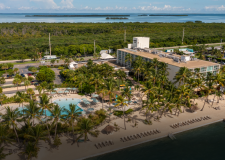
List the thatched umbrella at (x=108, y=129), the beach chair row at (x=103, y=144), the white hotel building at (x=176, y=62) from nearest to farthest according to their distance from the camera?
the beach chair row at (x=103, y=144) → the thatched umbrella at (x=108, y=129) → the white hotel building at (x=176, y=62)

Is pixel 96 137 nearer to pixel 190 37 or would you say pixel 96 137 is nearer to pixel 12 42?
pixel 12 42

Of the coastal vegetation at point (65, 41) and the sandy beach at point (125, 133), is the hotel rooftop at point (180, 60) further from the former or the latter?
the coastal vegetation at point (65, 41)

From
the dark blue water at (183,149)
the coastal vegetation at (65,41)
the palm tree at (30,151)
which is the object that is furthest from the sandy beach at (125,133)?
the coastal vegetation at (65,41)

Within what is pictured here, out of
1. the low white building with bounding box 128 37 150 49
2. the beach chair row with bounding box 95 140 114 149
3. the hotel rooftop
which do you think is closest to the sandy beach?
the beach chair row with bounding box 95 140 114 149

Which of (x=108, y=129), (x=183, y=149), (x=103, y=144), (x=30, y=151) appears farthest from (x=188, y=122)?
(x=30, y=151)

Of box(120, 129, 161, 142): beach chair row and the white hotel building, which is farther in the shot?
the white hotel building

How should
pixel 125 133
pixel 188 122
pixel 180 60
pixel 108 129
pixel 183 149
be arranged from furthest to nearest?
pixel 180 60
pixel 188 122
pixel 125 133
pixel 108 129
pixel 183 149

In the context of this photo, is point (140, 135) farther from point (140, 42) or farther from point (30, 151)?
point (140, 42)

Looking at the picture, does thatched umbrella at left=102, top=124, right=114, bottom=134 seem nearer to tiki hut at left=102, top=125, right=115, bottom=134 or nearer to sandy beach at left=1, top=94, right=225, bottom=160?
tiki hut at left=102, top=125, right=115, bottom=134
